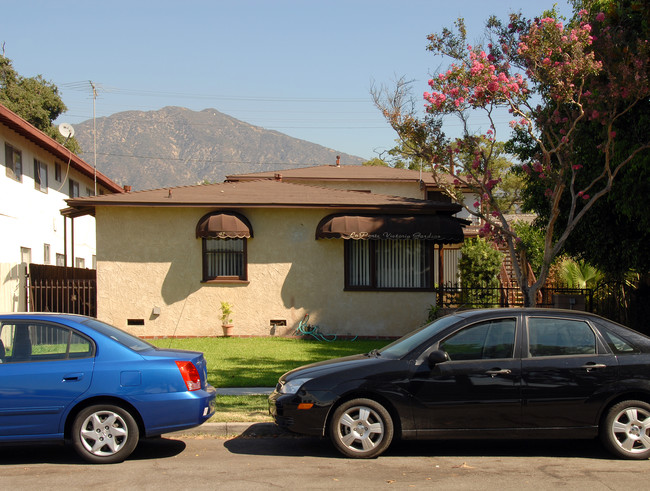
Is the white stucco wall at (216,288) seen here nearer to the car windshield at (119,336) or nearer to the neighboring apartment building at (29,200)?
the neighboring apartment building at (29,200)

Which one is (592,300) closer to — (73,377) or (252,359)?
(252,359)

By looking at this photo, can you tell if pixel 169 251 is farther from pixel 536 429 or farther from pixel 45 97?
pixel 45 97

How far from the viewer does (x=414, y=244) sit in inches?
678

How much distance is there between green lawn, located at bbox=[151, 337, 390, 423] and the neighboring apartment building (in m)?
3.90

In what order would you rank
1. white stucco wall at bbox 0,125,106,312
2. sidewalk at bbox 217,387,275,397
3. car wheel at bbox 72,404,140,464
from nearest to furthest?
car wheel at bbox 72,404,140,464
sidewalk at bbox 217,387,275,397
white stucco wall at bbox 0,125,106,312

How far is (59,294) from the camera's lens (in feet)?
55.4

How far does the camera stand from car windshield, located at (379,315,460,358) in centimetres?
722

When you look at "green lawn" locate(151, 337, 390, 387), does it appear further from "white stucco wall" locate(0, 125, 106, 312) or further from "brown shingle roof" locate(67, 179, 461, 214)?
"white stucco wall" locate(0, 125, 106, 312)

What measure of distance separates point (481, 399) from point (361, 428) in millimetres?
1250

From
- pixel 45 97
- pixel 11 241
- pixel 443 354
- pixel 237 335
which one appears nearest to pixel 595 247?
pixel 237 335

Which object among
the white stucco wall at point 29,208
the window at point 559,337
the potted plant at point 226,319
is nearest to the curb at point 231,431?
the window at point 559,337

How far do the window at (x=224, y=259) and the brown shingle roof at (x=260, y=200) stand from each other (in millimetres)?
980

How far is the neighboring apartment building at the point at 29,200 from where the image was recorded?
16469 millimetres

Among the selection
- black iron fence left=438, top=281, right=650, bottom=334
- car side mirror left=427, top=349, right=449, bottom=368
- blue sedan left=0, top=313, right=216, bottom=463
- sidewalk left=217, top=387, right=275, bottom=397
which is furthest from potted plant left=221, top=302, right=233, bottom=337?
car side mirror left=427, top=349, right=449, bottom=368
